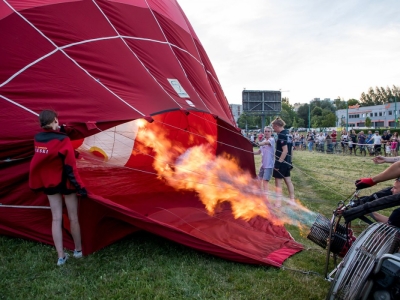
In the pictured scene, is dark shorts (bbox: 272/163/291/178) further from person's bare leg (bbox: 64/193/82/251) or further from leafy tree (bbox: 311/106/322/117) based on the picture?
leafy tree (bbox: 311/106/322/117)

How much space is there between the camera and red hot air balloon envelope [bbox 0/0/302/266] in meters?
3.25

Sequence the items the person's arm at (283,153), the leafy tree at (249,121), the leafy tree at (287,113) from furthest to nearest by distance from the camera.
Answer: the leafy tree at (287,113) < the leafy tree at (249,121) < the person's arm at (283,153)

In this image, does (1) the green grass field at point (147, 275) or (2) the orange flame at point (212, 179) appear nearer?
(1) the green grass field at point (147, 275)

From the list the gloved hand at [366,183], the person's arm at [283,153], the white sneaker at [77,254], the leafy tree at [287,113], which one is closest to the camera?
the gloved hand at [366,183]

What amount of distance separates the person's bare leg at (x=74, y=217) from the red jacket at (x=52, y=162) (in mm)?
192

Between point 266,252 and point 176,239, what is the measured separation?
34.9 inches

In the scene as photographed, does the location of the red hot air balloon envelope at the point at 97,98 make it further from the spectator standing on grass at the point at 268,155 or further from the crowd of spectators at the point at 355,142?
the crowd of spectators at the point at 355,142

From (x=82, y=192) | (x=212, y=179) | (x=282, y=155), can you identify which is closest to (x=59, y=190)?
(x=82, y=192)

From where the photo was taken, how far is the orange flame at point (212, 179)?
486 cm

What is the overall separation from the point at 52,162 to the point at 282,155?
11.4ft

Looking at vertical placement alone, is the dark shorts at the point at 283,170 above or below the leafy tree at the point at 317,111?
below

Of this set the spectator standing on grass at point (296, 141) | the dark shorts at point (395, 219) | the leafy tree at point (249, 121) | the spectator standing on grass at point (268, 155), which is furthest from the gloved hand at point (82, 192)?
the leafy tree at point (249, 121)

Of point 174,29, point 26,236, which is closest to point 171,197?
point 26,236

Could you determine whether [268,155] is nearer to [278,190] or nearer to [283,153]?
[283,153]
